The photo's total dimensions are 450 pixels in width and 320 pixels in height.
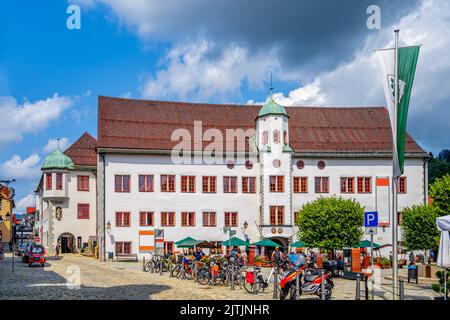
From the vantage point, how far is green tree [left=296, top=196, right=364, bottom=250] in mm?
35625

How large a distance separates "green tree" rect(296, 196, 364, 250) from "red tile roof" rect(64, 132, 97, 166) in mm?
→ 26641

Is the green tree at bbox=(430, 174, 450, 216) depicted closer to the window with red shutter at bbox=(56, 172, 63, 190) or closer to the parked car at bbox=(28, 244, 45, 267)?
the parked car at bbox=(28, 244, 45, 267)

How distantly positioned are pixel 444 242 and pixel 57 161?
42733mm

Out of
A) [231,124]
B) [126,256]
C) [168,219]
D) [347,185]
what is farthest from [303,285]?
[231,124]

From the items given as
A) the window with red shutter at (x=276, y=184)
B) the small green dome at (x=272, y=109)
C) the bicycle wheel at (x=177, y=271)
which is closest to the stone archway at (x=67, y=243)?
the window with red shutter at (x=276, y=184)

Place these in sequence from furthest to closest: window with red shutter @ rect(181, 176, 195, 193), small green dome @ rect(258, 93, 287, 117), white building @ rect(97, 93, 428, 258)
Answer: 1. small green dome @ rect(258, 93, 287, 117)
2. window with red shutter @ rect(181, 176, 195, 193)
3. white building @ rect(97, 93, 428, 258)

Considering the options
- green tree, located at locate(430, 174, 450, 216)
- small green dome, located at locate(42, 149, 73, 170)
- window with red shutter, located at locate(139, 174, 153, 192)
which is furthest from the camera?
small green dome, located at locate(42, 149, 73, 170)

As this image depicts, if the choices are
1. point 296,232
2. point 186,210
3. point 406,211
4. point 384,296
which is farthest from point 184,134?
point 384,296

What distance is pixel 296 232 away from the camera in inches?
1912

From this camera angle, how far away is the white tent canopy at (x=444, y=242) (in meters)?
17.1

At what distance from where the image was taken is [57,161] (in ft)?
180

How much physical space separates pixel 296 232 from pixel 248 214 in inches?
156

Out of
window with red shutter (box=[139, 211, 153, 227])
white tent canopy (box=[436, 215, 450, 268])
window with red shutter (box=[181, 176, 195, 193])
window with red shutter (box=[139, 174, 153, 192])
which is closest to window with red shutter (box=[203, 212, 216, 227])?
window with red shutter (box=[181, 176, 195, 193])

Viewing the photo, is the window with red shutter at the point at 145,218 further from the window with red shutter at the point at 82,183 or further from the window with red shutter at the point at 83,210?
the window with red shutter at the point at 82,183
